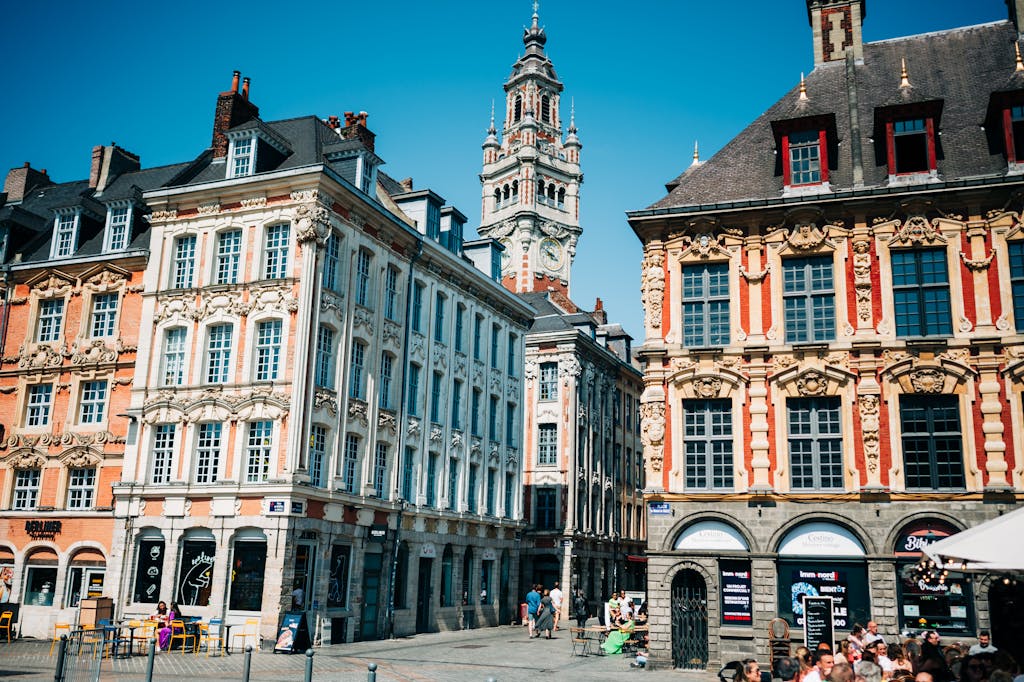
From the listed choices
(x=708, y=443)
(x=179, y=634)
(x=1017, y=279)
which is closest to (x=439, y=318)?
(x=708, y=443)

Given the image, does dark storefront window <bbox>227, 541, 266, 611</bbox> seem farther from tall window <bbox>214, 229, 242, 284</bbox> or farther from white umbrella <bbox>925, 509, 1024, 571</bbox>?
white umbrella <bbox>925, 509, 1024, 571</bbox>

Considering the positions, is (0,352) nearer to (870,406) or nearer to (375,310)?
(375,310)

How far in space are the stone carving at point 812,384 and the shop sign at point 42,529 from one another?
992 inches

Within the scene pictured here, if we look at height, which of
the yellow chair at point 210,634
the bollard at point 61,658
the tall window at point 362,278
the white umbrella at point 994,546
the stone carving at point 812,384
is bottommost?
the yellow chair at point 210,634

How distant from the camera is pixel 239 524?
27328mm

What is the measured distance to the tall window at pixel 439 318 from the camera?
37.1 meters

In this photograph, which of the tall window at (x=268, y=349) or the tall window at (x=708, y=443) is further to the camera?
the tall window at (x=268, y=349)

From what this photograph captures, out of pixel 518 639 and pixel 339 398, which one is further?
pixel 518 639

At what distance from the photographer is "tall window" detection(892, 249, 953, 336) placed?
23.4m

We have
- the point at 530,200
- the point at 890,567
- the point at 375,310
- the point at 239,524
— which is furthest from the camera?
the point at 530,200

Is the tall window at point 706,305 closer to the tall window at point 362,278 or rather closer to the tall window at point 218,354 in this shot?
the tall window at point 362,278

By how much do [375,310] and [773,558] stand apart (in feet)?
53.1

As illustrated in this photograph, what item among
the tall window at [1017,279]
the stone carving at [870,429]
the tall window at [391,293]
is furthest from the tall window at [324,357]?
the tall window at [1017,279]

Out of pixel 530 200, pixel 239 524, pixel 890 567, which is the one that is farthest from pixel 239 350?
pixel 530 200
